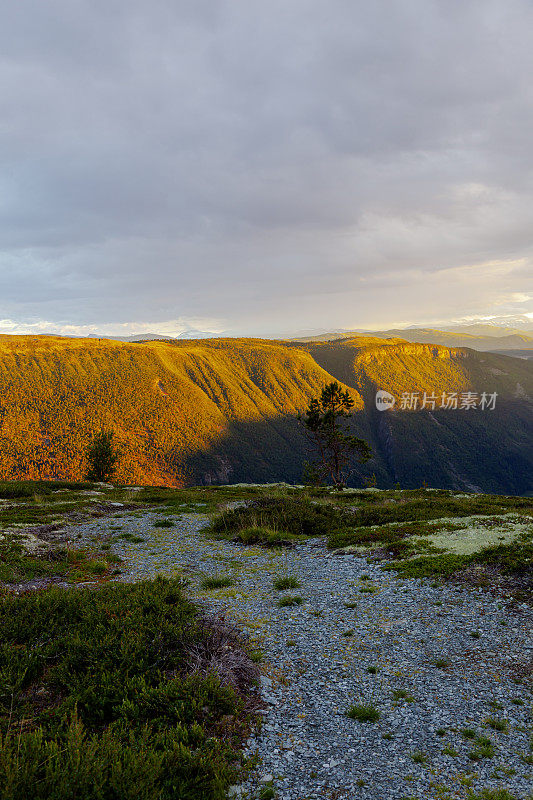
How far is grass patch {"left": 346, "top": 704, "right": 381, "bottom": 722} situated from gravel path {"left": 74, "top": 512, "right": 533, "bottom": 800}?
97mm

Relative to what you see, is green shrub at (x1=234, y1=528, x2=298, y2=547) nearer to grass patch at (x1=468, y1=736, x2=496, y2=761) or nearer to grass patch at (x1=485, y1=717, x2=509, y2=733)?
grass patch at (x1=485, y1=717, x2=509, y2=733)

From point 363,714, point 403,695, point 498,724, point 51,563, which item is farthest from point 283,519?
point 498,724

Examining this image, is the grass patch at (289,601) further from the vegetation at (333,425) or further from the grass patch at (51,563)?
the vegetation at (333,425)

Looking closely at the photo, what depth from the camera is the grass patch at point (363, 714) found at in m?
7.18

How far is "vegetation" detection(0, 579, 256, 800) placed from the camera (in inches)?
190

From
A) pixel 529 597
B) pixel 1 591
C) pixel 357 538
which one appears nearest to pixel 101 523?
pixel 1 591

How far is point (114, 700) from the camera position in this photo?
666cm

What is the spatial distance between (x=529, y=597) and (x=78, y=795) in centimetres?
1263

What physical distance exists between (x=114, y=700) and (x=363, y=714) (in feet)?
15.4

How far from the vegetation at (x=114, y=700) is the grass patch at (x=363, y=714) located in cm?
215

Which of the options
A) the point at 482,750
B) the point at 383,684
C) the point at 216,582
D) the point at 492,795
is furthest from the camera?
the point at 216,582

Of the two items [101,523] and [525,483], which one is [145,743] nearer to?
[101,523]

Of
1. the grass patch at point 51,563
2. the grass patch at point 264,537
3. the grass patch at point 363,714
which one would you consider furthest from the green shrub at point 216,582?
the grass patch at point 363,714

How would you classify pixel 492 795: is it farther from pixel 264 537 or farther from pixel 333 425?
pixel 333 425
